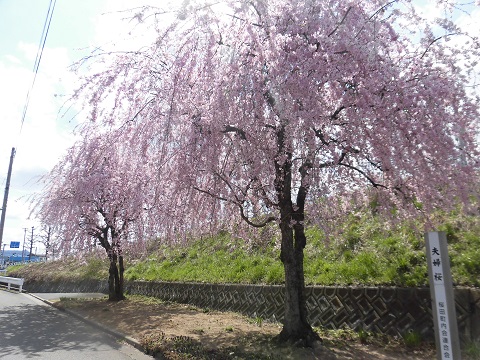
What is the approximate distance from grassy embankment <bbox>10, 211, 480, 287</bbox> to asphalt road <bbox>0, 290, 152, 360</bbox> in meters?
4.53

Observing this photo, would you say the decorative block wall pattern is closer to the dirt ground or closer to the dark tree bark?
the dirt ground

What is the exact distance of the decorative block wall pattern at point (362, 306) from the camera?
22.7ft

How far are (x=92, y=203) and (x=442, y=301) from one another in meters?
13.9

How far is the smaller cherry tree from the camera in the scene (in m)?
12.7

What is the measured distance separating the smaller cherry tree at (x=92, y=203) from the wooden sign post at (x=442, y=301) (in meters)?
8.79

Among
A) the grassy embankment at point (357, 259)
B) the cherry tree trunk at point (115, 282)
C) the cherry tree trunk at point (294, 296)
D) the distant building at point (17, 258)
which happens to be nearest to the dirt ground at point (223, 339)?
the cherry tree trunk at point (294, 296)

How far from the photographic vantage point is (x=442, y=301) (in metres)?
4.21

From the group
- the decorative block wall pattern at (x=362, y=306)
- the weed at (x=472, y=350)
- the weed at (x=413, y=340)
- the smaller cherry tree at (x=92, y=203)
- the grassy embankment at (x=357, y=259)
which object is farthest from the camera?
the smaller cherry tree at (x=92, y=203)

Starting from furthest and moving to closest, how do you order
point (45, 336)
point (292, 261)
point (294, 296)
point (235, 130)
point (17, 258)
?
point (17, 258) < point (45, 336) < point (292, 261) < point (294, 296) < point (235, 130)

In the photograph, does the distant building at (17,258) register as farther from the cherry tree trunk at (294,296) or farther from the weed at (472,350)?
the weed at (472,350)

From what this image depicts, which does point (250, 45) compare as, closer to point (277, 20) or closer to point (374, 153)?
point (277, 20)

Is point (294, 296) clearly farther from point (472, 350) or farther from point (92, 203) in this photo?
point (92, 203)

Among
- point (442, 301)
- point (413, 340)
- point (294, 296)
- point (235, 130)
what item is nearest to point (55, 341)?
point (294, 296)

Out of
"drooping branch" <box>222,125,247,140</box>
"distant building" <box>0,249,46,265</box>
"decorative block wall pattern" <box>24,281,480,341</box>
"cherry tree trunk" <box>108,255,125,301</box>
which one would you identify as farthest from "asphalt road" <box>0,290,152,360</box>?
"distant building" <box>0,249,46,265</box>
